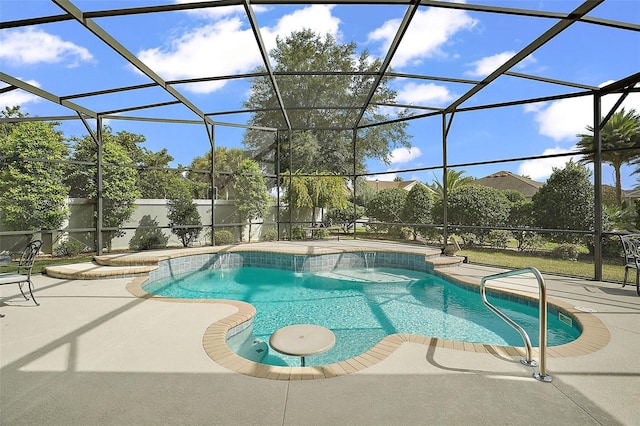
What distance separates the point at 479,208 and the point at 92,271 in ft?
36.5

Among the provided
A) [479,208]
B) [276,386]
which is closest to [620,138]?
[479,208]

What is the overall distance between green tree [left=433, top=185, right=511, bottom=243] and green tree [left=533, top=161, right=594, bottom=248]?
3.54 feet

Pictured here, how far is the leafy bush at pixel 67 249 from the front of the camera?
27.3 ft

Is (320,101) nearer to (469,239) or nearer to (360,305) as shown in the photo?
(469,239)

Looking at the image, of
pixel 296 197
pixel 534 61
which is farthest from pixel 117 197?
pixel 534 61

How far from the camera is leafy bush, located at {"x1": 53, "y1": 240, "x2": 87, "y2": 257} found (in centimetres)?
833

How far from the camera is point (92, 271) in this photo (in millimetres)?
5500

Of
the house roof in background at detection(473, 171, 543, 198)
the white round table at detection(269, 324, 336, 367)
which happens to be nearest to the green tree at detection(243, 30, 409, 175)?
the house roof in background at detection(473, 171, 543, 198)

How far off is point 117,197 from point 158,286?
4.49 meters

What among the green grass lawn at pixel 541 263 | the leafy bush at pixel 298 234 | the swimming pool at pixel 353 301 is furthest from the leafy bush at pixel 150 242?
the green grass lawn at pixel 541 263

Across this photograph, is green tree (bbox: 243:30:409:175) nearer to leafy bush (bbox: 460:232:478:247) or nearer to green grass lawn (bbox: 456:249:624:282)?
leafy bush (bbox: 460:232:478:247)

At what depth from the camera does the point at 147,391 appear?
2043 millimetres

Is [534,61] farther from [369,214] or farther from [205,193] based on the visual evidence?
[205,193]

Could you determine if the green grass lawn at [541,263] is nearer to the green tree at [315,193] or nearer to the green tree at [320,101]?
the green tree at [315,193]
